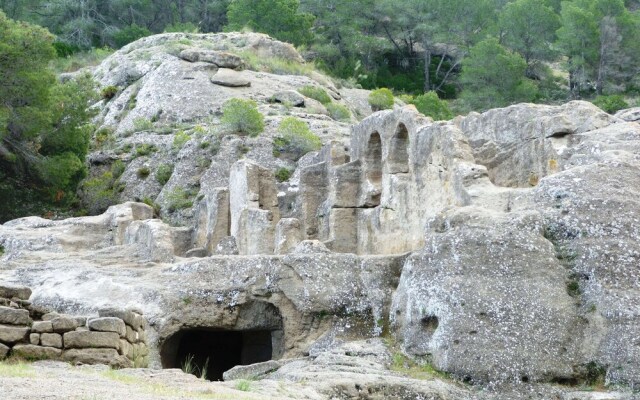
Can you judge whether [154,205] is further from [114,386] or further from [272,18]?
[272,18]

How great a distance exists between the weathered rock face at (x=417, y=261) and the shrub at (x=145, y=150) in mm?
11139

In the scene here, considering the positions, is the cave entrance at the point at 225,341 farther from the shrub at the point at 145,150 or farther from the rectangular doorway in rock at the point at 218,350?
the shrub at the point at 145,150

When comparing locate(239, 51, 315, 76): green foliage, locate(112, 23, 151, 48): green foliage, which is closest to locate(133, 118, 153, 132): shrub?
locate(239, 51, 315, 76): green foliage

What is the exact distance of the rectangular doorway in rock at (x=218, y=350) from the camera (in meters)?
29.3

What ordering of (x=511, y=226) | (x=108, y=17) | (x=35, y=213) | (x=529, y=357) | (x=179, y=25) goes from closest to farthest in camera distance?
(x=529, y=357), (x=511, y=226), (x=35, y=213), (x=179, y=25), (x=108, y=17)

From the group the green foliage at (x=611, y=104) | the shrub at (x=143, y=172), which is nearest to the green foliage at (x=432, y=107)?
the green foliage at (x=611, y=104)

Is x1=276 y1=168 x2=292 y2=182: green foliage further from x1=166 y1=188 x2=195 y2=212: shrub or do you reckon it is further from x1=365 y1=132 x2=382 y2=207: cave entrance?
x1=365 y1=132 x2=382 y2=207: cave entrance

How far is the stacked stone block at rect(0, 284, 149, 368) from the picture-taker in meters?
19.3

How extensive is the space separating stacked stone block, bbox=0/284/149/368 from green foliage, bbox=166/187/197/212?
21.6 meters

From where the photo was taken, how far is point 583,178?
2416cm

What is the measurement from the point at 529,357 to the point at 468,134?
1252 cm

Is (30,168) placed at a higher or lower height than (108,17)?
lower

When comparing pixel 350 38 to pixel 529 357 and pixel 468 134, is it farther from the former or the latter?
pixel 529 357

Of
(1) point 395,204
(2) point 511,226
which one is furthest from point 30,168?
(2) point 511,226
